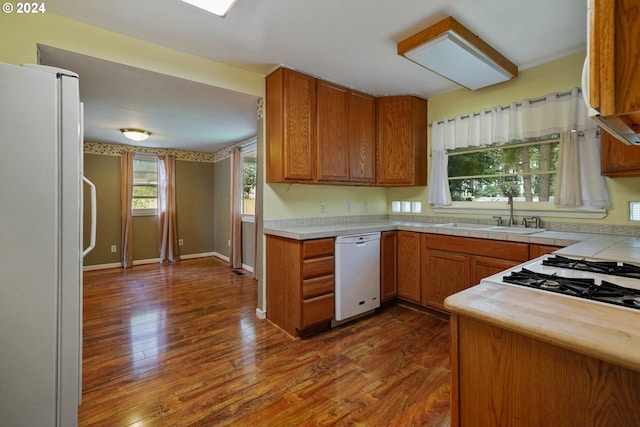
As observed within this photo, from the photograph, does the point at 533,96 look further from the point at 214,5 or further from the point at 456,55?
the point at 214,5

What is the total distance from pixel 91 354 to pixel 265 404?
4.97 ft

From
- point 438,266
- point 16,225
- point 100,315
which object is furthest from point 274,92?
point 100,315

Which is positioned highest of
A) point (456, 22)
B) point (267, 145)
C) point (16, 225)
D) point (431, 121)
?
point (456, 22)

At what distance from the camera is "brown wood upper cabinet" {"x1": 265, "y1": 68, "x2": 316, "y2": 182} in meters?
2.58

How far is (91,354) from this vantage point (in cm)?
217

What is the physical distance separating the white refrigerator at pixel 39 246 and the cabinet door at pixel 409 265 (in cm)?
262

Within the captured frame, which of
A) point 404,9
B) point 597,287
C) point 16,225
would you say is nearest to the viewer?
point 597,287

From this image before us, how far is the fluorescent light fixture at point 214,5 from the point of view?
172 centimetres

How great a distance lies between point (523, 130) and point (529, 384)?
2590 millimetres

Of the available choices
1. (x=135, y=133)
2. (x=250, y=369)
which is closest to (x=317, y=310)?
(x=250, y=369)

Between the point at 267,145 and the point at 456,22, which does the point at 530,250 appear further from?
the point at 267,145

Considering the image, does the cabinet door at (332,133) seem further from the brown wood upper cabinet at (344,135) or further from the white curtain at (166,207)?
the white curtain at (166,207)

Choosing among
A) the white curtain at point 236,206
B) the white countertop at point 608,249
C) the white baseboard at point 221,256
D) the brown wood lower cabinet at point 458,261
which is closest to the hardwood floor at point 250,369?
the brown wood lower cabinet at point 458,261

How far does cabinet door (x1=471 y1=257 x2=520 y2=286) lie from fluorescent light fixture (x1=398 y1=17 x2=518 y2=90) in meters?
1.59
